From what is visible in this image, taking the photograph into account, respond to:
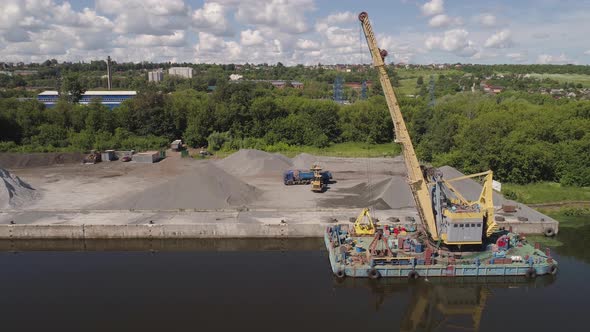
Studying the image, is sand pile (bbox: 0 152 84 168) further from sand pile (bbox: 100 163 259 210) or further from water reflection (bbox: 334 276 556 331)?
water reflection (bbox: 334 276 556 331)

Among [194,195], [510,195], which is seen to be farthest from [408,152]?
[194,195]

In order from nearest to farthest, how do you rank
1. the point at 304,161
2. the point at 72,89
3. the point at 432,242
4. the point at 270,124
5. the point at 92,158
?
the point at 432,242
the point at 304,161
the point at 92,158
the point at 270,124
the point at 72,89

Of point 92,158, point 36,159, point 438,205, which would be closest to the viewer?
point 438,205

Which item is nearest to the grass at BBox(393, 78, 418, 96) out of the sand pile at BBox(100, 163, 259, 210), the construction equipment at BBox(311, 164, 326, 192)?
the construction equipment at BBox(311, 164, 326, 192)

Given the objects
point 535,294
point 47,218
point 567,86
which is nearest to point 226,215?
point 47,218

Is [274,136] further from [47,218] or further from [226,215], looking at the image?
[47,218]

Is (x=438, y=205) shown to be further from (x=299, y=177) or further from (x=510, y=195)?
(x=299, y=177)

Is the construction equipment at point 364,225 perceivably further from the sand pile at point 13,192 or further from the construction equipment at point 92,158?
the construction equipment at point 92,158
